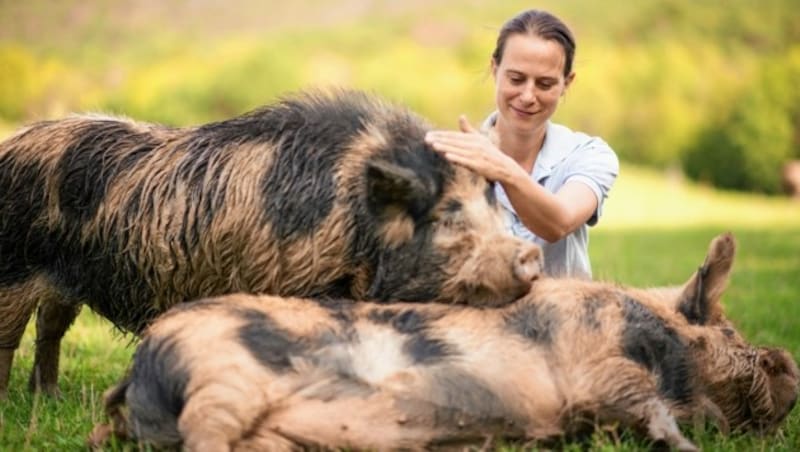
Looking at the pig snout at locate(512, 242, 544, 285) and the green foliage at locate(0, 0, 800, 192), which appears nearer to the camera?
the pig snout at locate(512, 242, 544, 285)

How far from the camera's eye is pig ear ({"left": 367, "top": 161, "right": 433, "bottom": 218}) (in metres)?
4.20

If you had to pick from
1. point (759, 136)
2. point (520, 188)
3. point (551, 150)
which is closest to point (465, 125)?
point (520, 188)

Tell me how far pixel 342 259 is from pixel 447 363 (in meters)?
0.93

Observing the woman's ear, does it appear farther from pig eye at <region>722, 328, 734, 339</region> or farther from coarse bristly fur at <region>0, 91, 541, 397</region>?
pig eye at <region>722, 328, 734, 339</region>

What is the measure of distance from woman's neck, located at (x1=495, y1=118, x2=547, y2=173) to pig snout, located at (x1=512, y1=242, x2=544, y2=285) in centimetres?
171

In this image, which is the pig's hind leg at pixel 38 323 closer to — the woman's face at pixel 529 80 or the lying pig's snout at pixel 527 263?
the lying pig's snout at pixel 527 263

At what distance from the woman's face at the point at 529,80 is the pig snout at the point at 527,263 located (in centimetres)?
153

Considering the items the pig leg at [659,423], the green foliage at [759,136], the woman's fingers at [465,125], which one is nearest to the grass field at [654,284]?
the pig leg at [659,423]

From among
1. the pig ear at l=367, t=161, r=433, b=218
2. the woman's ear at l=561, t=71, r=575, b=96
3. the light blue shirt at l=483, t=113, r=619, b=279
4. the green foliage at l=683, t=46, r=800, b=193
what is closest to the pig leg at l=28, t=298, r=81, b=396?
the pig ear at l=367, t=161, r=433, b=218

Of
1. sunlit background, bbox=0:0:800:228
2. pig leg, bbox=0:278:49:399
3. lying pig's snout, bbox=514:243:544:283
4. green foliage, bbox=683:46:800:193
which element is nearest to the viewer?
lying pig's snout, bbox=514:243:544:283

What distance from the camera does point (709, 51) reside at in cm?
4662

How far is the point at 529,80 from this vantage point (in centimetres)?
534

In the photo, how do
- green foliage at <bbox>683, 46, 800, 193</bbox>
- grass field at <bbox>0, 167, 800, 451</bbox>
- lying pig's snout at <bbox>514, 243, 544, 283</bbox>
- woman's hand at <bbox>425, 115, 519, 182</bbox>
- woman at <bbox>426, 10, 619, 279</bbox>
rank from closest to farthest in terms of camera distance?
lying pig's snout at <bbox>514, 243, 544, 283</bbox>, grass field at <bbox>0, 167, 800, 451</bbox>, woman's hand at <bbox>425, 115, 519, 182</bbox>, woman at <bbox>426, 10, 619, 279</bbox>, green foliage at <bbox>683, 46, 800, 193</bbox>

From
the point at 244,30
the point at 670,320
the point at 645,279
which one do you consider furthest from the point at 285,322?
the point at 244,30
